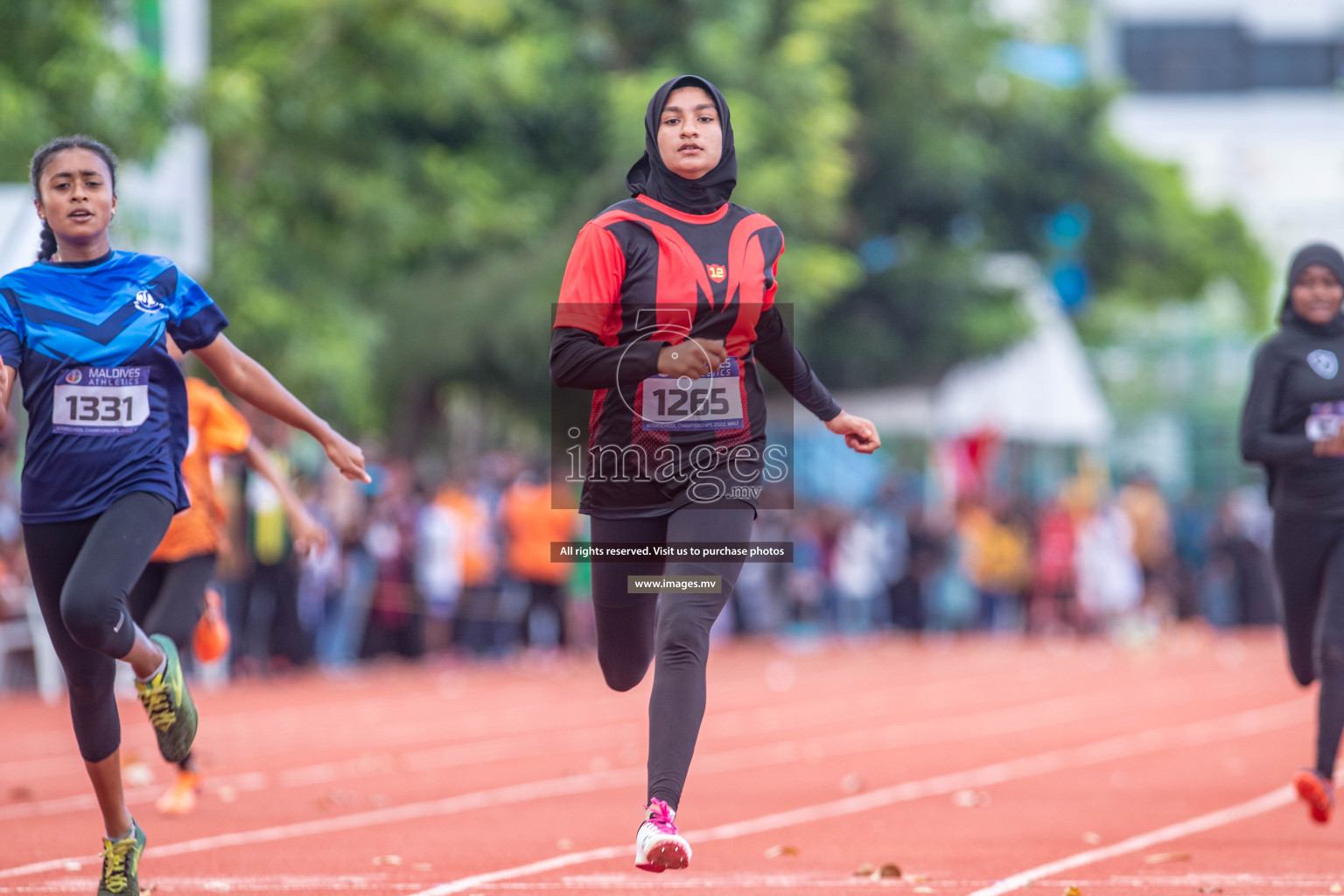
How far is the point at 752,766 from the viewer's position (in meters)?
11.3

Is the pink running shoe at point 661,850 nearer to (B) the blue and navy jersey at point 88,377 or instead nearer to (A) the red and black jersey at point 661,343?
(A) the red and black jersey at point 661,343

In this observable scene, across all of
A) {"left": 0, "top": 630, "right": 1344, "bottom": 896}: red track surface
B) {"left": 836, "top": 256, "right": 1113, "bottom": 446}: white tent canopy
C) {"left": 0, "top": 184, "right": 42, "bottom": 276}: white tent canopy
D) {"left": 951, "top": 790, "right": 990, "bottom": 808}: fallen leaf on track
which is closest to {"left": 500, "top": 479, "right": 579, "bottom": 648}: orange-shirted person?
{"left": 0, "top": 630, "right": 1344, "bottom": 896}: red track surface

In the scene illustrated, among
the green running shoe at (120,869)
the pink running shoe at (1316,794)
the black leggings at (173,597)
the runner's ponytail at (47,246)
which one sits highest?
the runner's ponytail at (47,246)

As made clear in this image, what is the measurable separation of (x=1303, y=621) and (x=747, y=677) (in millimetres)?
11722

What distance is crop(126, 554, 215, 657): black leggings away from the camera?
8367 mm

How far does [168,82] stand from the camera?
55.3 feet

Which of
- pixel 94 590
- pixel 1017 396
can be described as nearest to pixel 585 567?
pixel 1017 396

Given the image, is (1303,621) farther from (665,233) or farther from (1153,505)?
(1153,505)

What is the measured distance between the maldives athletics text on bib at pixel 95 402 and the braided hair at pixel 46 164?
0.46 m

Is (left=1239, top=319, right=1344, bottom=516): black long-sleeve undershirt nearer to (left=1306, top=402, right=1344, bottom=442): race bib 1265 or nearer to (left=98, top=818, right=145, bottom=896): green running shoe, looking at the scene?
(left=1306, top=402, right=1344, bottom=442): race bib 1265

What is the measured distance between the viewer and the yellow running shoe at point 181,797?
28.7 feet

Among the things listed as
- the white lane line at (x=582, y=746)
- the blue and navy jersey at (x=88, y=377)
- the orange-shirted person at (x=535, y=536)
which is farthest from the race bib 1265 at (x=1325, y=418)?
the orange-shirted person at (x=535, y=536)

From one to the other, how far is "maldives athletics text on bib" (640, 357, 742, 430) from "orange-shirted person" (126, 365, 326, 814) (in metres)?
2.87

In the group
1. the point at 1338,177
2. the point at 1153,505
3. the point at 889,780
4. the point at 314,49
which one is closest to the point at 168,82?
the point at 314,49
